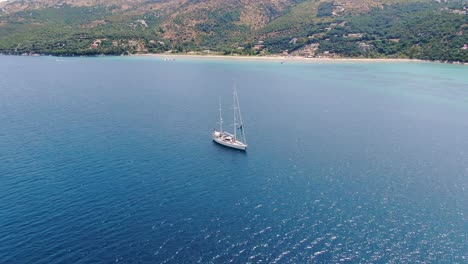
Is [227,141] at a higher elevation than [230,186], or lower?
higher

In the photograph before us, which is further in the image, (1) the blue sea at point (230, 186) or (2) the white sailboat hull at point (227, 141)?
(2) the white sailboat hull at point (227, 141)

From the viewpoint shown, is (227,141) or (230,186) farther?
(227,141)

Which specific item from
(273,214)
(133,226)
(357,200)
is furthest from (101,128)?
(357,200)

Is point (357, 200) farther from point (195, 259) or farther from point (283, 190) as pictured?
point (195, 259)

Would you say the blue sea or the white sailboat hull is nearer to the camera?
the blue sea
